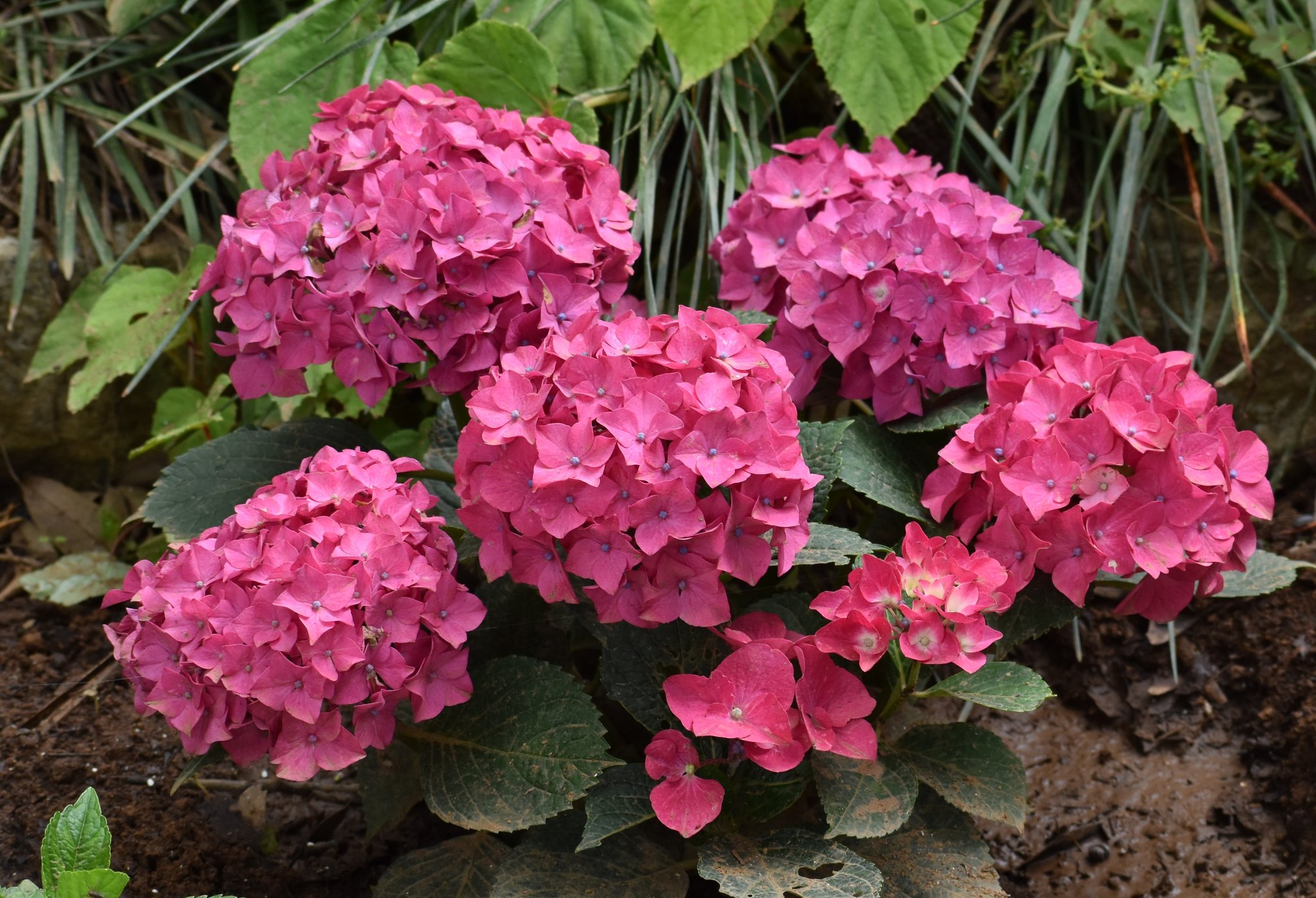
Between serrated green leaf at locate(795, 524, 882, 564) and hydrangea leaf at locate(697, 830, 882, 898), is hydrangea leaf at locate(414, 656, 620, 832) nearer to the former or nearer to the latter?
hydrangea leaf at locate(697, 830, 882, 898)

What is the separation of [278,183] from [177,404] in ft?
2.82

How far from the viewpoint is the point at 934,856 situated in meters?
1.54

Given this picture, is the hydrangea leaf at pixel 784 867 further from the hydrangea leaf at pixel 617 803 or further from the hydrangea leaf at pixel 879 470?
the hydrangea leaf at pixel 879 470

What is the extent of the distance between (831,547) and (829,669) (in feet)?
0.56

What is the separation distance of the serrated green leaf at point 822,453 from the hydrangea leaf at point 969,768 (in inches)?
14.2

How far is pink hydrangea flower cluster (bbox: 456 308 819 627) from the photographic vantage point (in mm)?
1340

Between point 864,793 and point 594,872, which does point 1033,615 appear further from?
point 594,872

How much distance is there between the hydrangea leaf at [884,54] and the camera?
228cm

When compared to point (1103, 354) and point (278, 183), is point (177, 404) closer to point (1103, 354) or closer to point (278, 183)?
point (278, 183)

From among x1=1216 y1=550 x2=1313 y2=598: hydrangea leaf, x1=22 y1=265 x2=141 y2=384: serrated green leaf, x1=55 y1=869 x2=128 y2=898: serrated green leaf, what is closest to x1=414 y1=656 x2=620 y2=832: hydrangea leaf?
x1=55 y1=869 x2=128 y2=898: serrated green leaf

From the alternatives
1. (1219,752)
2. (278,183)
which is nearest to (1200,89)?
(1219,752)

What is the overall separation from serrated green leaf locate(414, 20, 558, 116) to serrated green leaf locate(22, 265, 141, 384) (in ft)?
2.84

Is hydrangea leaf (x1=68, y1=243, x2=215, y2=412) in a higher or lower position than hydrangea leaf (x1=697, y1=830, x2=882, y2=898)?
higher

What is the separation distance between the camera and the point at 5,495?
8.73 ft
